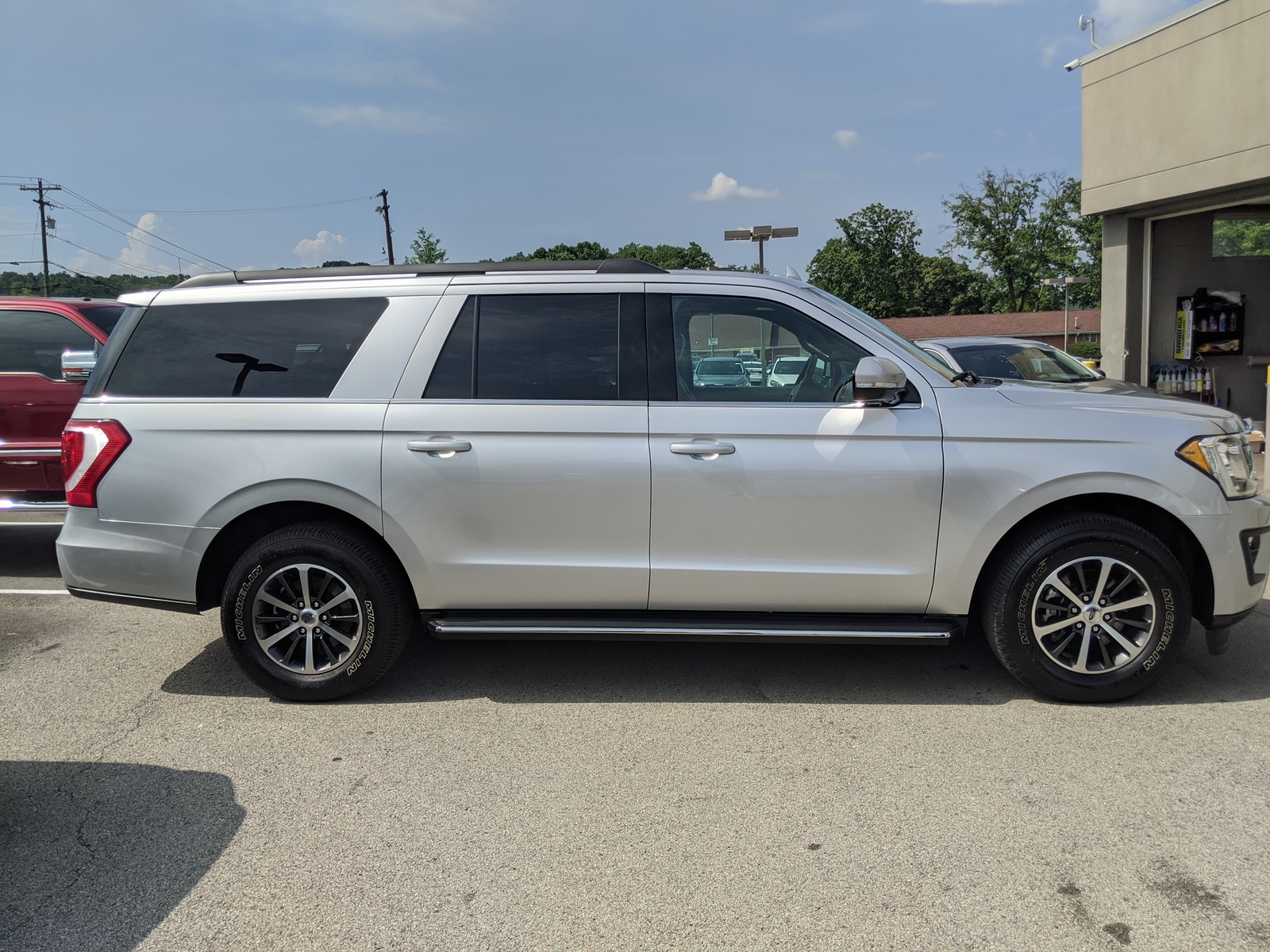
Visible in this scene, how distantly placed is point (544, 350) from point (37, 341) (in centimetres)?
514

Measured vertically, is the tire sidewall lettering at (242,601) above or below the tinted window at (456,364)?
below

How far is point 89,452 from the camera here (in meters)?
4.42

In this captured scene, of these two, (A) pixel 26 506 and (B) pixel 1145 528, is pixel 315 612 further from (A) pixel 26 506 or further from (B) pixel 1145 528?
(B) pixel 1145 528

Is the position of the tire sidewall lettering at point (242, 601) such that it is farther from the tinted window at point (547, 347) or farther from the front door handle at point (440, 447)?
the tinted window at point (547, 347)

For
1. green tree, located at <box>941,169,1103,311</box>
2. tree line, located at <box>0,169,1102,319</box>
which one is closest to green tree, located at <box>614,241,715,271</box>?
tree line, located at <box>0,169,1102,319</box>

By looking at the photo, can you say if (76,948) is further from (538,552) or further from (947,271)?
(947,271)

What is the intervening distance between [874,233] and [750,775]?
3665 inches

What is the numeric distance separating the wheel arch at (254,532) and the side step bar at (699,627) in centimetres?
42

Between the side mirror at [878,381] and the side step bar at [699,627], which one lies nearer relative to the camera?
the side mirror at [878,381]

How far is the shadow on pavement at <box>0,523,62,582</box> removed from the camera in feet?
23.8

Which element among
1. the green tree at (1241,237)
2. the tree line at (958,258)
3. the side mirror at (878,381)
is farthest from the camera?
the tree line at (958,258)

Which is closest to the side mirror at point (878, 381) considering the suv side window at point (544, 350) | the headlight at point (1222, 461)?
the suv side window at point (544, 350)

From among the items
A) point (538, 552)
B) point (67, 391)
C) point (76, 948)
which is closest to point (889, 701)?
point (538, 552)

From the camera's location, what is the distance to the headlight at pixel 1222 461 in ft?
13.3
